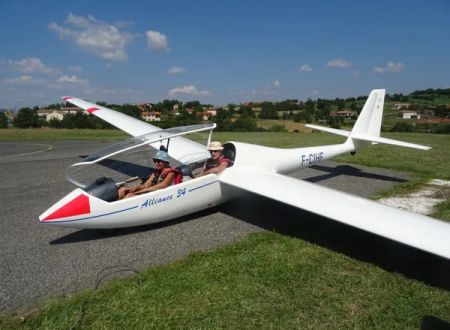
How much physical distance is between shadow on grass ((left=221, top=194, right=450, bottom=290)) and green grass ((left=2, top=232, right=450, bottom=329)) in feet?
1.28

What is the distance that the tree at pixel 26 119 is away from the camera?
39.4 meters

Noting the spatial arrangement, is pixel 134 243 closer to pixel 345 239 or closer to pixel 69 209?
pixel 69 209

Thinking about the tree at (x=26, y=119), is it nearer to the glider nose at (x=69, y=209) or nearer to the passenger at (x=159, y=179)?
the passenger at (x=159, y=179)

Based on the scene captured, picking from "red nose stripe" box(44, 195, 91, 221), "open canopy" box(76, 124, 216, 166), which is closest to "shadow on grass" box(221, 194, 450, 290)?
"open canopy" box(76, 124, 216, 166)

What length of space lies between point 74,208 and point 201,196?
254 cm

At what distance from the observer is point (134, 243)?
19.4 feet

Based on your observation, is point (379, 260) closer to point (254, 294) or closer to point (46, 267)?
point (254, 294)

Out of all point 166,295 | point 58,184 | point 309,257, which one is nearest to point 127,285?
point 166,295

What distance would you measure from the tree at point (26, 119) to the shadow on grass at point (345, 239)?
1589 inches

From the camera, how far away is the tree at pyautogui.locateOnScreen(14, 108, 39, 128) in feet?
129

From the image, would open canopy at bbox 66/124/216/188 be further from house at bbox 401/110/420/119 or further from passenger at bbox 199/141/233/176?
house at bbox 401/110/420/119

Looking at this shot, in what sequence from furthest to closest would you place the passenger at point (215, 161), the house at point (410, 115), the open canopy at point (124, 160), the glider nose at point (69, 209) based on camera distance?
the house at point (410, 115), the passenger at point (215, 161), the open canopy at point (124, 160), the glider nose at point (69, 209)

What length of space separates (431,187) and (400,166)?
3.62 m

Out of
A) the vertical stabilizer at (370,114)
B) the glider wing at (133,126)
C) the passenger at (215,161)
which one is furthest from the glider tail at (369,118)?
the passenger at (215,161)
